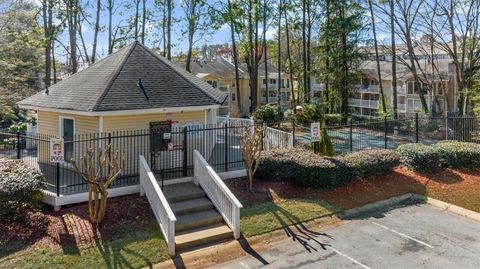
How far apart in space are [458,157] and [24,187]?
576 inches

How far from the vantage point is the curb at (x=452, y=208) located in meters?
11.3

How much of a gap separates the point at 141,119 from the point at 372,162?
26.4 feet

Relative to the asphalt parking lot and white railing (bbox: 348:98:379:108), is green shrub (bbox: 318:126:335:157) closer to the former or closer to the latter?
the asphalt parking lot

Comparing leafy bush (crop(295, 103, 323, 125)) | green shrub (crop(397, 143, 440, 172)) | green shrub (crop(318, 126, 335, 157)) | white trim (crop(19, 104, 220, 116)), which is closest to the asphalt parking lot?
green shrub (crop(397, 143, 440, 172))

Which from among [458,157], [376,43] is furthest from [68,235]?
[376,43]

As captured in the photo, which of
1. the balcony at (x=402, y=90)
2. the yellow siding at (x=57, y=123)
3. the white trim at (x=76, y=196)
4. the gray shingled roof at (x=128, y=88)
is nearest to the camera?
the white trim at (x=76, y=196)

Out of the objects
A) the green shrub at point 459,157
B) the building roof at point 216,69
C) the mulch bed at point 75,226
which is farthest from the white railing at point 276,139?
the building roof at point 216,69

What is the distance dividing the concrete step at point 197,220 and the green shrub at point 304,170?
2.79 m

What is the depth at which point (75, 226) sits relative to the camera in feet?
31.7

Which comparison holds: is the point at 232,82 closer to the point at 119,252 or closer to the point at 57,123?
the point at 57,123

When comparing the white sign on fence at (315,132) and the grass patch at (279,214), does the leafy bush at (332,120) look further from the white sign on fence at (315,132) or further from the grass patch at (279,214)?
the grass patch at (279,214)

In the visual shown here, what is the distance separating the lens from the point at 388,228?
34.3 feet

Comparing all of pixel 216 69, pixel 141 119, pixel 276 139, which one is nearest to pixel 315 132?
pixel 276 139

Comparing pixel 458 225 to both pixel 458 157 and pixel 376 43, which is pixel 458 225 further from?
pixel 376 43
